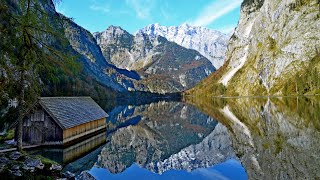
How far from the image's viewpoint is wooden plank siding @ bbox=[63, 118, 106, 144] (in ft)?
131

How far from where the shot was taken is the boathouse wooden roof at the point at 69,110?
128 feet

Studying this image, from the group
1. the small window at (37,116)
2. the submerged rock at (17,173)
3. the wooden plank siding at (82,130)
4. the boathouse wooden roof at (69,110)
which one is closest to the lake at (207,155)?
the wooden plank siding at (82,130)

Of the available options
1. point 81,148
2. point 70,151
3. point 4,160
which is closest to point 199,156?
point 81,148

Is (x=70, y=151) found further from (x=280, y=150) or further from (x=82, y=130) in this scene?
(x=280, y=150)

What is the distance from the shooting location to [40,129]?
38625mm

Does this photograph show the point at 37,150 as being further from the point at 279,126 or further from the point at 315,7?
the point at 315,7

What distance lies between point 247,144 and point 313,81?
454ft

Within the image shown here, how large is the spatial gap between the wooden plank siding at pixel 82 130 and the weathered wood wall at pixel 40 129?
1.22 meters

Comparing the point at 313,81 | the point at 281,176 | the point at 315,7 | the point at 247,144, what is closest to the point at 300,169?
the point at 281,176

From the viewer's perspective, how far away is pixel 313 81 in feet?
517

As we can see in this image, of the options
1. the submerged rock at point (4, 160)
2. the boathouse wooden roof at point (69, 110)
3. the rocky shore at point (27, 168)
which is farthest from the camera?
the boathouse wooden roof at point (69, 110)

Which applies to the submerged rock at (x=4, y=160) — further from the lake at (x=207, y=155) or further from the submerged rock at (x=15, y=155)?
the lake at (x=207, y=155)

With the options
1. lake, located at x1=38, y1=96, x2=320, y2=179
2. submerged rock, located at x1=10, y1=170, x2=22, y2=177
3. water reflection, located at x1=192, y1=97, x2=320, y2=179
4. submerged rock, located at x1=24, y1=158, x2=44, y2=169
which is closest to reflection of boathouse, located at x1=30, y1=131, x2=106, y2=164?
lake, located at x1=38, y1=96, x2=320, y2=179

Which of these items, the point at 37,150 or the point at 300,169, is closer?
the point at 300,169
